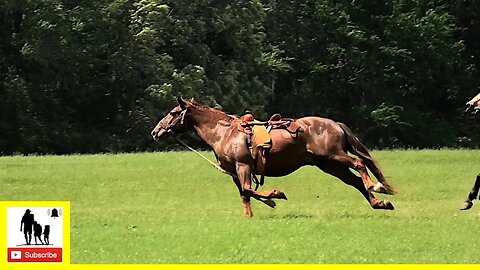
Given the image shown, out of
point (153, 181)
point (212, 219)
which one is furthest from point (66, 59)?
point (212, 219)

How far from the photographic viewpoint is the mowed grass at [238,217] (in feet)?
35.9

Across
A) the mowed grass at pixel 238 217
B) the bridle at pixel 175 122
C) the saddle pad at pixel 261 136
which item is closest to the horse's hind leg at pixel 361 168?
the mowed grass at pixel 238 217

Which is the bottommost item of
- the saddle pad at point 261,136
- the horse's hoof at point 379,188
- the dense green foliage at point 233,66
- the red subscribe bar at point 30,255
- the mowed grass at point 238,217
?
the dense green foliage at point 233,66

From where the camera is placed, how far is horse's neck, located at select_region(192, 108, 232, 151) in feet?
46.8

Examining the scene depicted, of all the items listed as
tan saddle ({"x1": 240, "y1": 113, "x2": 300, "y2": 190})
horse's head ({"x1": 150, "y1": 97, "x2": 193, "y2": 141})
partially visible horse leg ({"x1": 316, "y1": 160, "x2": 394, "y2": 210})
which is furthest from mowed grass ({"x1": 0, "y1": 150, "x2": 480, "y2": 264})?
horse's head ({"x1": 150, "y1": 97, "x2": 193, "y2": 141})

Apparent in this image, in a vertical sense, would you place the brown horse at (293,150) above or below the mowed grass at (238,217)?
above

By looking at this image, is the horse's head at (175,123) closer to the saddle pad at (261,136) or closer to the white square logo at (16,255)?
the saddle pad at (261,136)

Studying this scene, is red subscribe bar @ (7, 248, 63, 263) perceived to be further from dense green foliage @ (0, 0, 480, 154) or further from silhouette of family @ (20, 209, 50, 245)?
dense green foliage @ (0, 0, 480, 154)

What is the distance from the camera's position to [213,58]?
43594 millimetres

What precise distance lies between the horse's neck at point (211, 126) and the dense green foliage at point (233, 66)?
84.9 feet

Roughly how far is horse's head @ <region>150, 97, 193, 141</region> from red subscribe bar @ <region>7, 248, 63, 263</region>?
4.98 meters

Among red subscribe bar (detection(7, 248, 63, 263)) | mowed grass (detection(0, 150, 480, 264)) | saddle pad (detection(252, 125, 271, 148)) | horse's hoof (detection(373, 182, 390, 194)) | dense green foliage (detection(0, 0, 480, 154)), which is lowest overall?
dense green foliage (detection(0, 0, 480, 154))

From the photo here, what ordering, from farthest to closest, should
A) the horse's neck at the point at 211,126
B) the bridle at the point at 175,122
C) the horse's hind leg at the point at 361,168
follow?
the bridle at the point at 175,122, the horse's neck at the point at 211,126, the horse's hind leg at the point at 361,168

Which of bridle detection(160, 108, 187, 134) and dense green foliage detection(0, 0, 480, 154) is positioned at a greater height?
bridle detection(160, 108, 187, 134)
